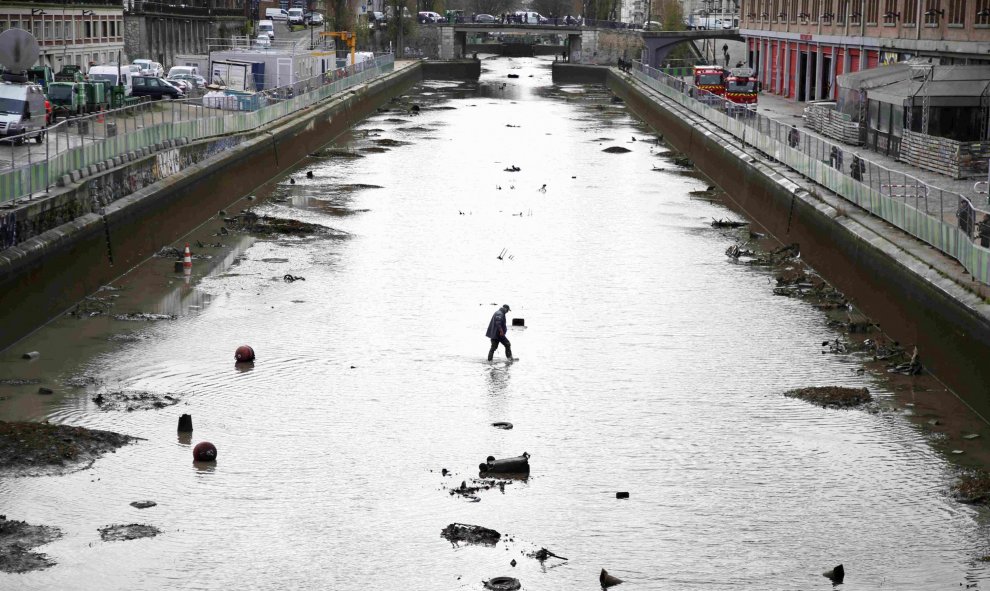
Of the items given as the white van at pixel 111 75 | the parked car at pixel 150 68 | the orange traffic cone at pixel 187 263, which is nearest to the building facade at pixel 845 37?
the orange traffic cone at pixel 187 263

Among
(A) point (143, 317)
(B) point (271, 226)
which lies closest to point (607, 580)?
(A) point (143, 317)

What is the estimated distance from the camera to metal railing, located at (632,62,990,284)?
85.1 ft

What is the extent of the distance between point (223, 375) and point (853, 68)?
4604cm

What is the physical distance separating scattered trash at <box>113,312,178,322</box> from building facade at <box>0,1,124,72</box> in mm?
37204

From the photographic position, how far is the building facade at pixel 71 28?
68875 millimetres

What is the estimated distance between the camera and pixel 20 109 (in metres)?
39.7

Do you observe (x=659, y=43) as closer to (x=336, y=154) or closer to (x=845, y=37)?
(x=845, y=37)

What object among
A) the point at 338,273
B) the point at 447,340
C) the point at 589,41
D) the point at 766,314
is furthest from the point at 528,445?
the point at 589,41

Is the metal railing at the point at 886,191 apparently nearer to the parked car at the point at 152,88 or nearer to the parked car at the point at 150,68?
the parked car at the point at 152,88

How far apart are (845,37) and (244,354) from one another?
148ft

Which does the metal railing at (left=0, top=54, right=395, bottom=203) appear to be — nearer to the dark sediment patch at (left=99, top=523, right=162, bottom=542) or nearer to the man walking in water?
the man walking in water

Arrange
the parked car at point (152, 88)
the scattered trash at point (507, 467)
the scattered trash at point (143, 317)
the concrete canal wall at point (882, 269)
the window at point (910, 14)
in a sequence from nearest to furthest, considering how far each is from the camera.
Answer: the scattered trash at point (507, 467)
the concrete canal wall at point (882, 269)
the scattered trash at point (143, 317)
the window at point (910, 14)
the parked car at point (152, 88)

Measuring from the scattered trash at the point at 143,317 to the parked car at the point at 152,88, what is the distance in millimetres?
28940

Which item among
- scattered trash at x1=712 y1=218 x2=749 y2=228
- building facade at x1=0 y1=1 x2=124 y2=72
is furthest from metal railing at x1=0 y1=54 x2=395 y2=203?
scattered trash at x1=712 y1=218 x2=749 y2=228
